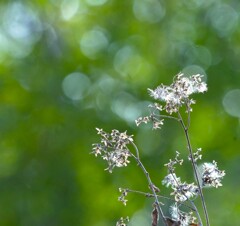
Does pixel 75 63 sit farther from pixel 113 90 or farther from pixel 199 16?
pixel 199 16

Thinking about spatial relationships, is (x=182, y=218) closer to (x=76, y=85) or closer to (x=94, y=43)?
(x=76, y=85)

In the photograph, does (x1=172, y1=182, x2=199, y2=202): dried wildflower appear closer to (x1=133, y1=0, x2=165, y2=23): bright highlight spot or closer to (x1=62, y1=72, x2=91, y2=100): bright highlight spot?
(x1=62, y1=72, x2=91, y2=100): bright highlight spot

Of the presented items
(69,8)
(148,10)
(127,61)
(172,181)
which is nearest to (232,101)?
(127,61)

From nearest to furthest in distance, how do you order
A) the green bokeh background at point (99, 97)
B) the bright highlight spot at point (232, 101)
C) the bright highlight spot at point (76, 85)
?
the green bokeh background at point (99, 97) < the bright highlight spot at point (232, 101) < the bright highlight spot at point (76, 85)

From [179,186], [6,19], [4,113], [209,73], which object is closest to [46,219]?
[4,113]

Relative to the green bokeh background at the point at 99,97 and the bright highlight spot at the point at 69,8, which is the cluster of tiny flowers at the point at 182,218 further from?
the bright highlight spot at the point at 69,8

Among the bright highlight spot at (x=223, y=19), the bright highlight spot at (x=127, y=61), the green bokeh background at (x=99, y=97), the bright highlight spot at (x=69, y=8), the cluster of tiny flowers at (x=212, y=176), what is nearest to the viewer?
the cluster of tiny flowers at (x=212, y=176)

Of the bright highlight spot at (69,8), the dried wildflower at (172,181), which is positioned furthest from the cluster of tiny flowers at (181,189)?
the bright highlight spot at (69,8)

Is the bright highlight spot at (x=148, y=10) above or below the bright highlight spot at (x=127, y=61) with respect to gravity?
above
